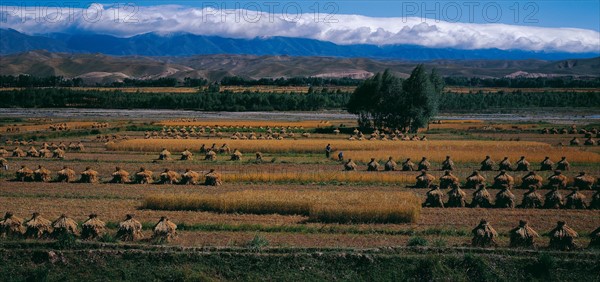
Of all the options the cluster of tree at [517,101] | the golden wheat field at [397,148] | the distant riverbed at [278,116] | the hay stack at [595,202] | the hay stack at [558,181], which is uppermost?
the cluster of tree at [517,101]

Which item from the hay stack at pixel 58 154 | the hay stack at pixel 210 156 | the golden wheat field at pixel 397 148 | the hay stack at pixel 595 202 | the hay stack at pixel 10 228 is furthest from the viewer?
the hay stack at pixel 58 154

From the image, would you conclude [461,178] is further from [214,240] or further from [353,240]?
[214,240]

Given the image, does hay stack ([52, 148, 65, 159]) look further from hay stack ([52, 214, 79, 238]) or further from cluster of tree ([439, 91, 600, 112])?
cluster of tree ([439, 91, 600, 112])

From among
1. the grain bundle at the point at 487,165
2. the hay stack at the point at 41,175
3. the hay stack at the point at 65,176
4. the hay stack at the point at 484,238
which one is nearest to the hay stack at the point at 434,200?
the hay stack at the point at 484,238

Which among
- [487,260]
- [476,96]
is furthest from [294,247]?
[476,96]

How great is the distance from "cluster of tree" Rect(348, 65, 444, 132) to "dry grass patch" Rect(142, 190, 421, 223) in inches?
1966

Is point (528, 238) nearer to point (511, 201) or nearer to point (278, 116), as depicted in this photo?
point (511, 201)

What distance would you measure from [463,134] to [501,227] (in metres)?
49.2

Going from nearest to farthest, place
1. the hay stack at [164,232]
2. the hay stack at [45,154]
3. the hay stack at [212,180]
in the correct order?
the hay stack at [164,232] → the hay stack at [212,180] → the hay stack at [45,154]

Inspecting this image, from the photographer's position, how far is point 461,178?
122 feet

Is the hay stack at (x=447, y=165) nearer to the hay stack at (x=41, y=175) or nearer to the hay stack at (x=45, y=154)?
the hay stack at (x=41, y=175)

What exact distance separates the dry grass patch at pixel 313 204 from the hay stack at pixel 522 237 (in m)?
4.90

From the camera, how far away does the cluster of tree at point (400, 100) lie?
77.4 metres

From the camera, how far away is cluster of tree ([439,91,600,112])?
13912 cm
